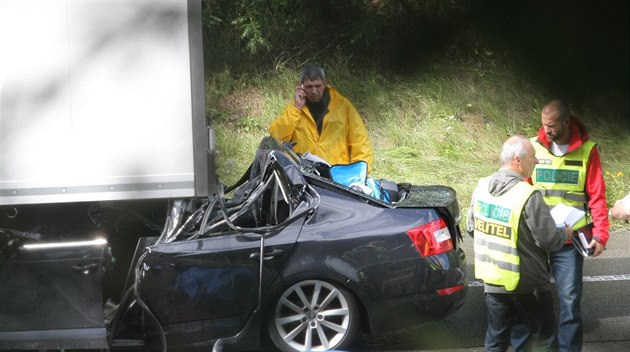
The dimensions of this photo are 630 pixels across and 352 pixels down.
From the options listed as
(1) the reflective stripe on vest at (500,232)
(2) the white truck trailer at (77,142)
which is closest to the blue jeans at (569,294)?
(1) the reflective stripe on vest at (500,232)

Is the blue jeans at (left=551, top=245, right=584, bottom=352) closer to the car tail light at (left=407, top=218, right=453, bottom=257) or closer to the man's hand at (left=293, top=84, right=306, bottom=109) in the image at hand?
the car tail light at (left=407, top=218, right=453, bottom=257)

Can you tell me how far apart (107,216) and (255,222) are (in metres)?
0.96

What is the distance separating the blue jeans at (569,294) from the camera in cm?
516

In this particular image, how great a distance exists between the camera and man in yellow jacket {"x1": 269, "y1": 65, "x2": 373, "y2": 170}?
7.12 metres

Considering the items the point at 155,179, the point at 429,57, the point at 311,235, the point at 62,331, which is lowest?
the point at 62,331

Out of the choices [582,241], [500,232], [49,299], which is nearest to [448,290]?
[582,241]

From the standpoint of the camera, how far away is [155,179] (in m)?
4.57

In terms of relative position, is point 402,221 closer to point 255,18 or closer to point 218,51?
point 255,18

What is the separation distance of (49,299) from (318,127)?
2.71 meters

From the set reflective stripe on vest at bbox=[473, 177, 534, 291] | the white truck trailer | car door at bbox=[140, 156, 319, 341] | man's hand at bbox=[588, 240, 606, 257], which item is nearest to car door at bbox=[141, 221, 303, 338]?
car door at bbox=[140, 156, 319, 341]

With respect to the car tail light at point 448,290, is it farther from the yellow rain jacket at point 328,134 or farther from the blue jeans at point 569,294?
the yellow rain jacket at point 328,134

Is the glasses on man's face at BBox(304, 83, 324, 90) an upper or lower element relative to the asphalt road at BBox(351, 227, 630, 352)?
upper

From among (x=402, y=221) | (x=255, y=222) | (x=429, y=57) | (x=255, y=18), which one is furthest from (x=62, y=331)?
(x=429, y=57)

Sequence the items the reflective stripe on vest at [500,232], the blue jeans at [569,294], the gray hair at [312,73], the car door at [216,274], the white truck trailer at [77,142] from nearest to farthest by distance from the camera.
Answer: the white truck trailer at [77,142]
the reflective stripe on vest at [500,232]
the blue jeans at [569,294]
the car door at [216,274]
the gray hair at [312,73]
